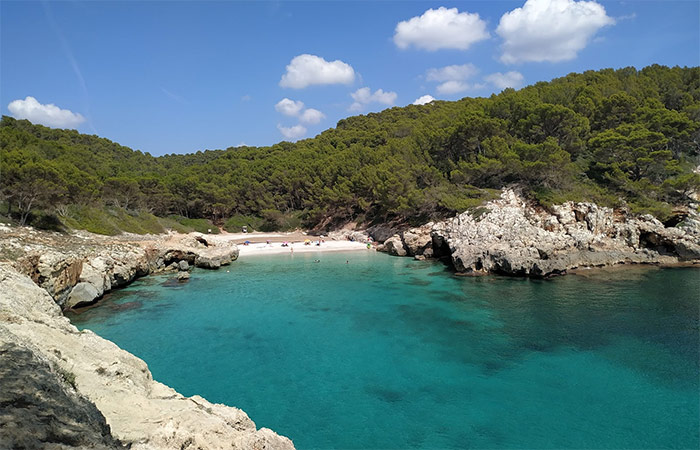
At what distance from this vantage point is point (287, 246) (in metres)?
44.3

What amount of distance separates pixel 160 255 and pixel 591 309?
2887 cm

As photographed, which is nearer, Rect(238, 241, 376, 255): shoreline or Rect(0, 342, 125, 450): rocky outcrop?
Rect(0, 342, 125, 450): rocky outcrop

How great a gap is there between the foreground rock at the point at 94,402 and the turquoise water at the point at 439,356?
13.4 feet

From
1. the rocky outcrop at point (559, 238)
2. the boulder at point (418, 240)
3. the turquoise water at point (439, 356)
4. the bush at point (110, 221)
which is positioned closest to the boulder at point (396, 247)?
the boulder at point (418, 240)

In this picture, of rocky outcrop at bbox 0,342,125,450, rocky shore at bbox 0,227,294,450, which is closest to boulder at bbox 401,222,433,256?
rocky shore at bbox 0,227,294,450

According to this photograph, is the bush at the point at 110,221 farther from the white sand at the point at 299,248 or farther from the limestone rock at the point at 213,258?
the white sand at the point at 299,248

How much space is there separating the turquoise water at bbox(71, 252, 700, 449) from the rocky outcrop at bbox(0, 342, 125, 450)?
616cm

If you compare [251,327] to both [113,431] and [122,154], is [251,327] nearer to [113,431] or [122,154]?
[113,431]

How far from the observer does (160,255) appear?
98.6 ft

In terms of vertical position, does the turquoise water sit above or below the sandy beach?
below

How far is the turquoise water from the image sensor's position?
9.68 meters

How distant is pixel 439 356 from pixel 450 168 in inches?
1181

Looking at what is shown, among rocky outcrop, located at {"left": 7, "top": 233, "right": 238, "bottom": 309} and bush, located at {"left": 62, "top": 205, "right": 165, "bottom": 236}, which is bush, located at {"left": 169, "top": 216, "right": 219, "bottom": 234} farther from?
rocky outcrop, located at {"left": 7, "top": 233, "right": 238, "bottom": 309}

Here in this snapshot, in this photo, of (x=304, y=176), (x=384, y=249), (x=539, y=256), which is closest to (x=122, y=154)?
(x=304, y=176)
